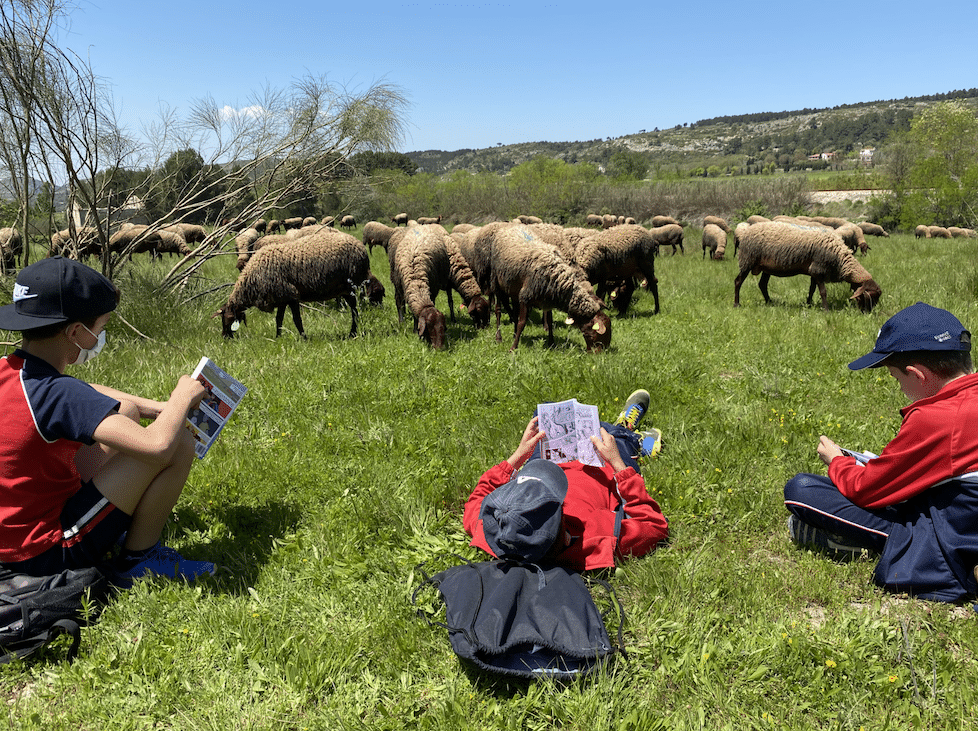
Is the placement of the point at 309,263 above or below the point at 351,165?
below

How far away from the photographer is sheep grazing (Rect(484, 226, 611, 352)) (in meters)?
7.90

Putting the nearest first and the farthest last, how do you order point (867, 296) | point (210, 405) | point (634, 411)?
point (210, 405), point (634, 411), point (867, 296)

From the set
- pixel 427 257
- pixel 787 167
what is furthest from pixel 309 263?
pixel 787 167

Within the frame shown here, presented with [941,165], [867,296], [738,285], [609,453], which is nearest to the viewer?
[609,453]

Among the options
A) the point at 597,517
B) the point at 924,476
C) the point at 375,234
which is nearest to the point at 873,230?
the point at 375,234

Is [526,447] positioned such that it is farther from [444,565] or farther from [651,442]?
[651,442]

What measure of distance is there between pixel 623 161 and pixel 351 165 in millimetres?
73691

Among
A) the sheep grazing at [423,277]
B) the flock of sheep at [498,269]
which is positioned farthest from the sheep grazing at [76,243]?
the sheep grazing at [423,277]

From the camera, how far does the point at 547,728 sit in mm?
2275

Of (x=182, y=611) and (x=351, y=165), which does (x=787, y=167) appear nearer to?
(x=351, y=165)

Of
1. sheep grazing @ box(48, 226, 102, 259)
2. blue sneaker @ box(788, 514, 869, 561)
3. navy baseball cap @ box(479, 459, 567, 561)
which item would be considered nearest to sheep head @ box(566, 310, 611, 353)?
blue sneaker @ box(788, 514, 869, 561)

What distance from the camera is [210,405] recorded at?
302 centimetres

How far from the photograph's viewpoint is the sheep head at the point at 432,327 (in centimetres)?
798

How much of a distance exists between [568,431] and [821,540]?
1.69 metres
